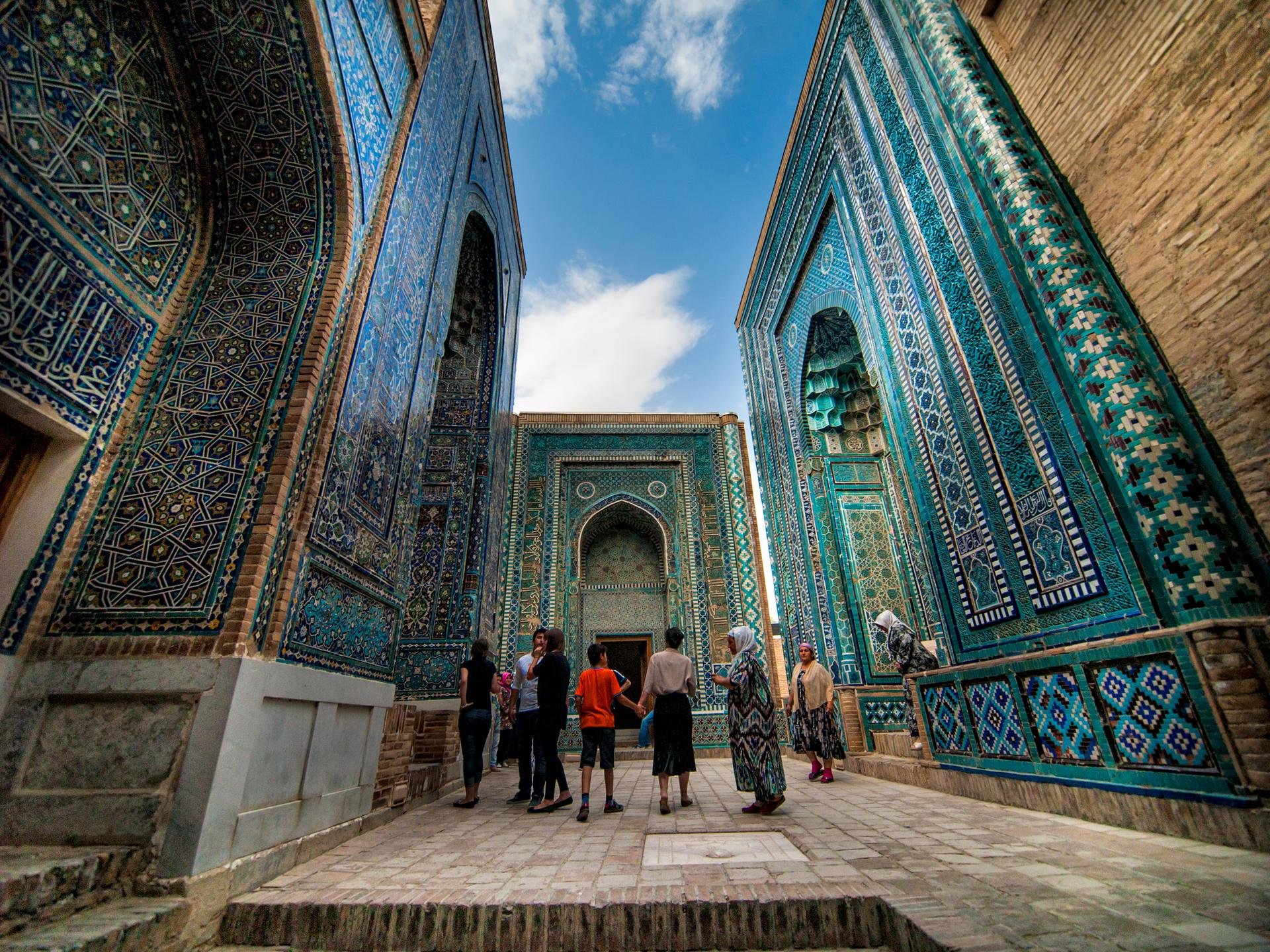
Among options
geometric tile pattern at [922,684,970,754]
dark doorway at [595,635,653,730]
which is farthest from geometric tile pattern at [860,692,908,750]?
dark doorway at [595,635,653,730]

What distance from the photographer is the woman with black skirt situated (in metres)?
3.46

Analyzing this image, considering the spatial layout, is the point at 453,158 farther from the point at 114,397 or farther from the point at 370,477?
the point at 114,397

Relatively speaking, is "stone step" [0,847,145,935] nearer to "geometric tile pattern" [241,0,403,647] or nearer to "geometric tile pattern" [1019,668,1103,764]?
"geometric tile pattern" [241,0,403,647]

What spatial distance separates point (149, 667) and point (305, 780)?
32.8 inches

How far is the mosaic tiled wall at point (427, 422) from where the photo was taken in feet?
9.75

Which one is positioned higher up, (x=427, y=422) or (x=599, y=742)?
(x=427, y=422)

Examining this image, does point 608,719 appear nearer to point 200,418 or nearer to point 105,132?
point 200,418

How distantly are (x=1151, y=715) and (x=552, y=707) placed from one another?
10.3ft

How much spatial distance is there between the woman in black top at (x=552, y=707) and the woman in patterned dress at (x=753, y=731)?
106 cm

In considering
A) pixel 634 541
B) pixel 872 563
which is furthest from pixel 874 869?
pixel 634 541

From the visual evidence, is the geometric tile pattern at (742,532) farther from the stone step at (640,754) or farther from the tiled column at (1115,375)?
the tiled column at (1115,375)

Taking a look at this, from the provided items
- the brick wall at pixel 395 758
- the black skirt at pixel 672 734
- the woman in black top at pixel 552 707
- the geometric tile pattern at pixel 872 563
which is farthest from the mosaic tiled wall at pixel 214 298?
the geometric tile pattern at pixel 872 563

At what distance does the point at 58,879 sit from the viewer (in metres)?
1.61

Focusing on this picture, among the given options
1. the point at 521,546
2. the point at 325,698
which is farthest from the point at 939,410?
the point at 521,546
